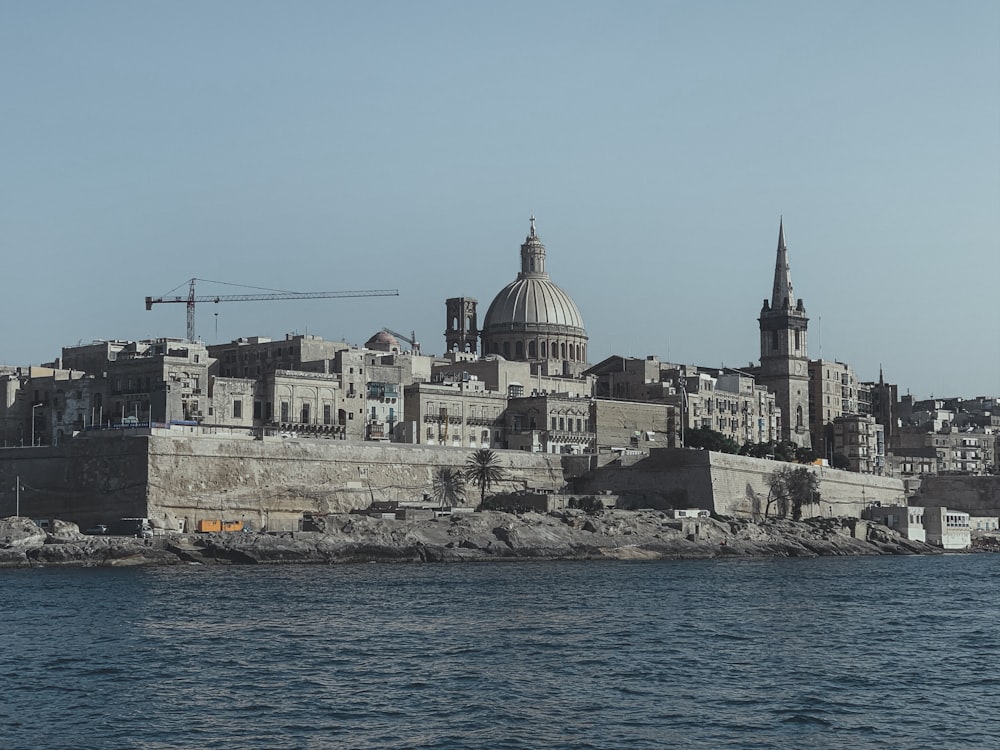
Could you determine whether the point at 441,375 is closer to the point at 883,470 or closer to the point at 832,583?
the point at 883,470

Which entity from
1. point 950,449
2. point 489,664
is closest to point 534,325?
point 950,449

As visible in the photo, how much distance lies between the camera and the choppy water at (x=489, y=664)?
2506 cm

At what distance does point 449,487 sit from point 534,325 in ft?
119

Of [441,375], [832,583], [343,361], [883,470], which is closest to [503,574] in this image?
[832,583]

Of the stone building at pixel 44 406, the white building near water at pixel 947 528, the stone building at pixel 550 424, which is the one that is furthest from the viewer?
the stone building at pixel 550 424

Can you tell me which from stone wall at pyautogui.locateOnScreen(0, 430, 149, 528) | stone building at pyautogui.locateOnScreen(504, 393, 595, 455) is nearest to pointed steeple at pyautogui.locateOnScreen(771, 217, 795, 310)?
stone building at pyautogui.locateOnScreen(504, 393, 595, 455)

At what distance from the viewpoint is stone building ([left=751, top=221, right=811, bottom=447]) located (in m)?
110

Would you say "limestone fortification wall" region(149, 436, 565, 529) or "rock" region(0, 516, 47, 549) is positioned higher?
"limestone fortification wall" region(149, 436, 565, 529)

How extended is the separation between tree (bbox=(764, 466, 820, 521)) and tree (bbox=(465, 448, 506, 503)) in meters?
15.0

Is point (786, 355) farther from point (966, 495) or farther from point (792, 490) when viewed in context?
point (792, 490)

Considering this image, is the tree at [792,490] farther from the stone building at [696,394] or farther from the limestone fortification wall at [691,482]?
the stone building at [696,394]

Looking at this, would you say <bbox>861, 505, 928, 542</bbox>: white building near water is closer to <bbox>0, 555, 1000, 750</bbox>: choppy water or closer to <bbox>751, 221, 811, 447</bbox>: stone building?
<bbox>751, 221, 811, 447</bbox>: stone building

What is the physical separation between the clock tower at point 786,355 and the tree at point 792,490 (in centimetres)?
2357

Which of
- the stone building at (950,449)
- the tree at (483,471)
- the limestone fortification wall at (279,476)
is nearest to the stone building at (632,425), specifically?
the tree at (483,471)
